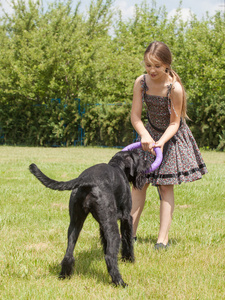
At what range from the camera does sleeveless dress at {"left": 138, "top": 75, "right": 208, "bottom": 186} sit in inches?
168

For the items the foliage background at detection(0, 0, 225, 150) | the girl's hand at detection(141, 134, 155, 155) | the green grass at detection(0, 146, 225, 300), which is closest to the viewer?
the green grass at detection(0, 146, 225, 300)

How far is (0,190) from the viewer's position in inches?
280

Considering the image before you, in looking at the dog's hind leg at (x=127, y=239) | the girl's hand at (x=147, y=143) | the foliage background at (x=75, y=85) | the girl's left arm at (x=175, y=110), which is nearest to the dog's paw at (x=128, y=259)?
the dog's hind leg at (x=127, y=239)

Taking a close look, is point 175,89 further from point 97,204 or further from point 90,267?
point 90,267

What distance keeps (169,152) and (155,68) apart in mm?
935

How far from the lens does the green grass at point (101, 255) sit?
2986 mm

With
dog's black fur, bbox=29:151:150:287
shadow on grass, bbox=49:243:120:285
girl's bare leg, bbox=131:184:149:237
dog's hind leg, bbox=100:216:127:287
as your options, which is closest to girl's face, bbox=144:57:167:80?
dog's black fur, bbox=29:151:150:287

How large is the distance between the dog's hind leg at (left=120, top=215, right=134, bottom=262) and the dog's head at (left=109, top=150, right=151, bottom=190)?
0.37 metres

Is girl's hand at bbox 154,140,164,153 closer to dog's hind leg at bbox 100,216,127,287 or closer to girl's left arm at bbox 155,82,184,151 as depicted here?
girl's left arm at bbox 155,82,184,151

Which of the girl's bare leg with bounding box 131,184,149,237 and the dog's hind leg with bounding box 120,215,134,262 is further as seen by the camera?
the girl's bare leg with bounding box 131,184,149,237

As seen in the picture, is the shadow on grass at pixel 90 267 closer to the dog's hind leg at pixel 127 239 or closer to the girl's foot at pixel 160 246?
the dog's hind leg at pixel 127 239

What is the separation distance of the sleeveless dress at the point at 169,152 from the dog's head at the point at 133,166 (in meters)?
0.55

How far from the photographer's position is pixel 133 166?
3734 millimetres

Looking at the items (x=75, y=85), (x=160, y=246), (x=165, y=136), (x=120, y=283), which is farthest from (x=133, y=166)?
(x=75, y=85)
